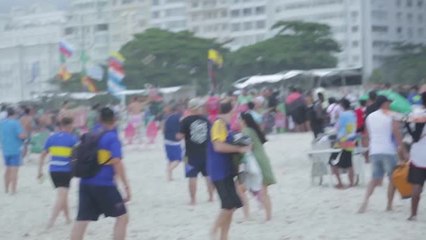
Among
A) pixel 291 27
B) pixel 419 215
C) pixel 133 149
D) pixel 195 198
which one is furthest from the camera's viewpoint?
pixel 291 27

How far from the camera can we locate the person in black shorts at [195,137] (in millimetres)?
12883

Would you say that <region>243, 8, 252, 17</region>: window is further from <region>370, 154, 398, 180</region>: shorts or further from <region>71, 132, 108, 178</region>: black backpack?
<region>71, 132, 108, 178</region>: black backpack

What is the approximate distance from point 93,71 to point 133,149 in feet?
121

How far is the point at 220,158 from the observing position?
9.97 meters

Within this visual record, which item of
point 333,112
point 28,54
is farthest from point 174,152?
point 28,54

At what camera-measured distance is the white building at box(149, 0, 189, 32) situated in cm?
11194

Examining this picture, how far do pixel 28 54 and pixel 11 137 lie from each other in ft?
339

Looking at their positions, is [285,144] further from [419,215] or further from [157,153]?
[419,215]

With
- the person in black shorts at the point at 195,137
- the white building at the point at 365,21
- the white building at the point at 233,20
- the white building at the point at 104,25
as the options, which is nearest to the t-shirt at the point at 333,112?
the person in black shorts at the point at 195,137

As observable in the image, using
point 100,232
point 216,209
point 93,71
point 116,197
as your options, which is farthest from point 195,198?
point 93,71

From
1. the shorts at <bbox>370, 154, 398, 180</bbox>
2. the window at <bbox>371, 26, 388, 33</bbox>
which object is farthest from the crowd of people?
the window at <bbox>371, 26, 388, 33</bbox>

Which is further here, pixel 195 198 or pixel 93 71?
pixel 93 71

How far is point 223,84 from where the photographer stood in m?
72.8

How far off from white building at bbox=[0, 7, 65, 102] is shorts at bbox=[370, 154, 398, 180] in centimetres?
8711
